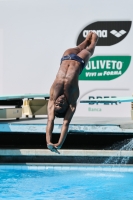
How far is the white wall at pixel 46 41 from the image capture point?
488 inches

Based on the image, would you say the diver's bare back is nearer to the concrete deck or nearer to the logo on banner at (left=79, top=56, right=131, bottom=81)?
the concrete deck

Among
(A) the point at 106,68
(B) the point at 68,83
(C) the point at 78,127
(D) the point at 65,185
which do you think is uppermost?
(B) the point at 68,83

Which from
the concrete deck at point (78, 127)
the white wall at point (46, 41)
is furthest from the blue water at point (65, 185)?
the white wall at point (46, 41)

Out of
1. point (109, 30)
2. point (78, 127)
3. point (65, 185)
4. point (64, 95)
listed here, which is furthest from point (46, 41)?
point (64, 95)

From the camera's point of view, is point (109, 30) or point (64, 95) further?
point (109, 30)

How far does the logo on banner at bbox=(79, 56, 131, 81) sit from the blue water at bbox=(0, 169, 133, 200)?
3.34 meters

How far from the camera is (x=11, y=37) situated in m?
12.7

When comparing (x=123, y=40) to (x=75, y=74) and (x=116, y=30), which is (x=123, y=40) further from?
(x=75, y=74)

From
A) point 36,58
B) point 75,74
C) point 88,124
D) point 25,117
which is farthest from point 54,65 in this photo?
point 75,74

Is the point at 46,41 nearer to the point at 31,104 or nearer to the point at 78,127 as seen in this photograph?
the point at 31,104

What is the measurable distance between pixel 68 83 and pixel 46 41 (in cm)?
544

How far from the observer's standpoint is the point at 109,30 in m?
12.5

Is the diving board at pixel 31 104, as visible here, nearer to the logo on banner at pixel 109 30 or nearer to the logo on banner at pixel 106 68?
the logo on banner at pixel 106 68

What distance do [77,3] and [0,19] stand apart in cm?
175
